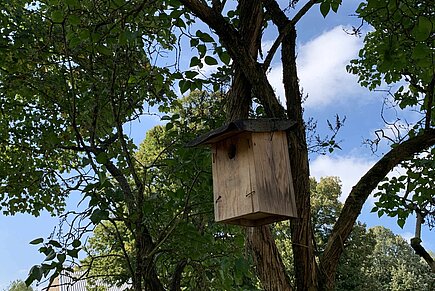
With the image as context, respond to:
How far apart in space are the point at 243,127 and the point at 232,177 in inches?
7.4

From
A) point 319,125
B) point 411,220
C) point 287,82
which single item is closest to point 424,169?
point 411,220

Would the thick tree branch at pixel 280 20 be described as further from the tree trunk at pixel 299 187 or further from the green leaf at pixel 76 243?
the green leaf at pixel 76 243

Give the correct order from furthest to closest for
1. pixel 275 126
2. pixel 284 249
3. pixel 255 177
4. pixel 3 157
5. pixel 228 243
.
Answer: pixel 284 249 → pixel 3 157 → pixel 228 243 → pixel 275 126 → pixel 255 177

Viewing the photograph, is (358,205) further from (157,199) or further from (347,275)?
(347,275)

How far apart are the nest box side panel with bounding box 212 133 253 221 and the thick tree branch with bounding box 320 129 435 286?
0.52m

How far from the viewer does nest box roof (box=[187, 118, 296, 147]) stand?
1485mm

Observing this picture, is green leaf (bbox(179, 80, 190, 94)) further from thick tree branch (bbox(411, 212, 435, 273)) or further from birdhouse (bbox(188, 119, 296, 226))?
thick tree branch (bbox(411, 212, 435, 273))

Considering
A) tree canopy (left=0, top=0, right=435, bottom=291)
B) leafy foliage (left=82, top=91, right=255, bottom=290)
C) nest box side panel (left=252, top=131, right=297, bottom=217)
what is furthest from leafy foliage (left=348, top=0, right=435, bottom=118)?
leafy foliage (left=82, top=91, right=255, bottom=290)

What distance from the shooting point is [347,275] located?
1092 cm

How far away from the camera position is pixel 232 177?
155cm

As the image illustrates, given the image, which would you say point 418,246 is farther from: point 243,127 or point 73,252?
point 73,252

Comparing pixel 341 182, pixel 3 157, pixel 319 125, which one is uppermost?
pixel 341 182

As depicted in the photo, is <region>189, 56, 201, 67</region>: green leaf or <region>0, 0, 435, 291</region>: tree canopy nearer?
<region>0, 0, 435, 291</region>: tree canopy

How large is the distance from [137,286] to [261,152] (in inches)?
32.7
